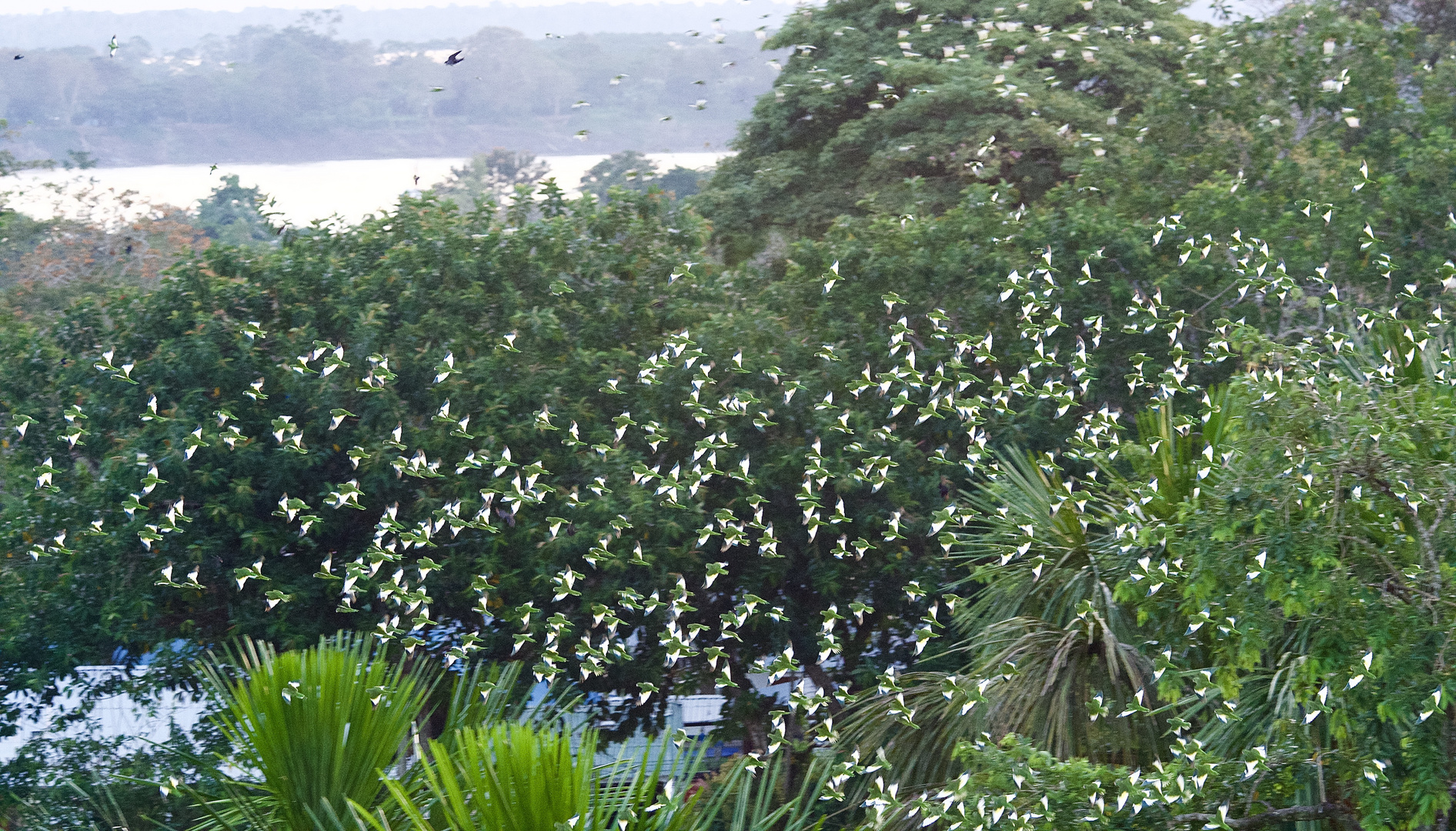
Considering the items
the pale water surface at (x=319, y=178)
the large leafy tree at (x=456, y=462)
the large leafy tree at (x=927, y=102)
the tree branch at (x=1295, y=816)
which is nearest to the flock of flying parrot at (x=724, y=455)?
the large leafy tree at (x=456, y=462)

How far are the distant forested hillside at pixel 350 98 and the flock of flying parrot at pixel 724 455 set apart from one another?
5694 centimetres

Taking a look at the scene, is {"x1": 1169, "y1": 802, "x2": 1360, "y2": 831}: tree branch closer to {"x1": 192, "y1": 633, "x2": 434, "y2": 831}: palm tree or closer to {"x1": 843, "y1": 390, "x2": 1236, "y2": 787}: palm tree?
{"x1": 843, "y1": 390, "x2": 1236, "y2": 787}: palm tree

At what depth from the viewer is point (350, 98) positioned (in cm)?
7506

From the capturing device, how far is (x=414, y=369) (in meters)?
8.55

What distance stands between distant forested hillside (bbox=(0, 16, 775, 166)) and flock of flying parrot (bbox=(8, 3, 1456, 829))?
187 ft

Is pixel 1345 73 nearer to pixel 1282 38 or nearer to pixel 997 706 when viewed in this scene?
pixel 1282 38

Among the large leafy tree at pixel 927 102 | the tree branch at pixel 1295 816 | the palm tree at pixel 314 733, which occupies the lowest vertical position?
the tree branch at pixel 1295 816

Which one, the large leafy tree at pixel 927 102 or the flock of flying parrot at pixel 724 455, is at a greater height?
the large leafy tree at pixel 927 102

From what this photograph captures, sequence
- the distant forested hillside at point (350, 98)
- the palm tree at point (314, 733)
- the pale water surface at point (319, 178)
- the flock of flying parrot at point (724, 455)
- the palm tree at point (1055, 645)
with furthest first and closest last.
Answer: the distant forested hillside at point (350, 98)
the pale water surface at point (319, 178)
the flock of flying parrot at point (724, 455)
the palm tree at point (1055, 645)
the palm tree at point (314, 733)

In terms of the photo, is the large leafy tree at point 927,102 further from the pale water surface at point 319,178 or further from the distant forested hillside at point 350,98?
the distant forested hillside at point 350,98

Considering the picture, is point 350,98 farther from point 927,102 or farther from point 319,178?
point 927,102

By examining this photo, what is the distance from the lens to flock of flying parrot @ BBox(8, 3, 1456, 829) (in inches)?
276

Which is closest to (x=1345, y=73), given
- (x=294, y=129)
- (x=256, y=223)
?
(x=256, y=223)

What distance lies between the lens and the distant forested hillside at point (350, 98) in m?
68.5
